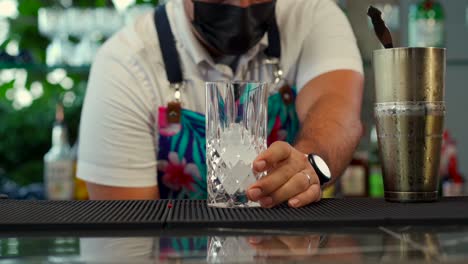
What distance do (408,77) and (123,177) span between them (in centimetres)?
87

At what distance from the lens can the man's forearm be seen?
1.48 metres

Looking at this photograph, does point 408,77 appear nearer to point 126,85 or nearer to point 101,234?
point 101,234

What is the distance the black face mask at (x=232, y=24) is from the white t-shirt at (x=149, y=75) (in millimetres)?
86

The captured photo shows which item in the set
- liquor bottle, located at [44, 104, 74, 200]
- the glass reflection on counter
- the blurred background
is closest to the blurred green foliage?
the blurred background

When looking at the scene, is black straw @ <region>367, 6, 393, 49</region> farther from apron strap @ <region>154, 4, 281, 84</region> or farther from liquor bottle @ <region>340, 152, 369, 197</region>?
liquor bottle @ <region>340, 152, 369, 197</region>

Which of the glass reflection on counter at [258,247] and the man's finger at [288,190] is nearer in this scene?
the glass reflection on counter at [258,247]

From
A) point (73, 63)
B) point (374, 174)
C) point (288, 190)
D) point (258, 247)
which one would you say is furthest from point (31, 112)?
point (258, 247)

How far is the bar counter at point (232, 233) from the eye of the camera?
2.11ft

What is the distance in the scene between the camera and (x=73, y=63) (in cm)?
284

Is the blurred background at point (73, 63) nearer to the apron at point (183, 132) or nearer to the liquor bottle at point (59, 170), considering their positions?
the liquor bottle at point (59, 170)

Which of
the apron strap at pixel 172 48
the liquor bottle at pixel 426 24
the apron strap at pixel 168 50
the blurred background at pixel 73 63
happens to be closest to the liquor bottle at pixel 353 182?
the blurred background at pixel 73 63

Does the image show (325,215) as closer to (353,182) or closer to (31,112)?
(353,182)

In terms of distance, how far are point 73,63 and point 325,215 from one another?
210 centimetres

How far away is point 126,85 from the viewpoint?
5.88 ft
